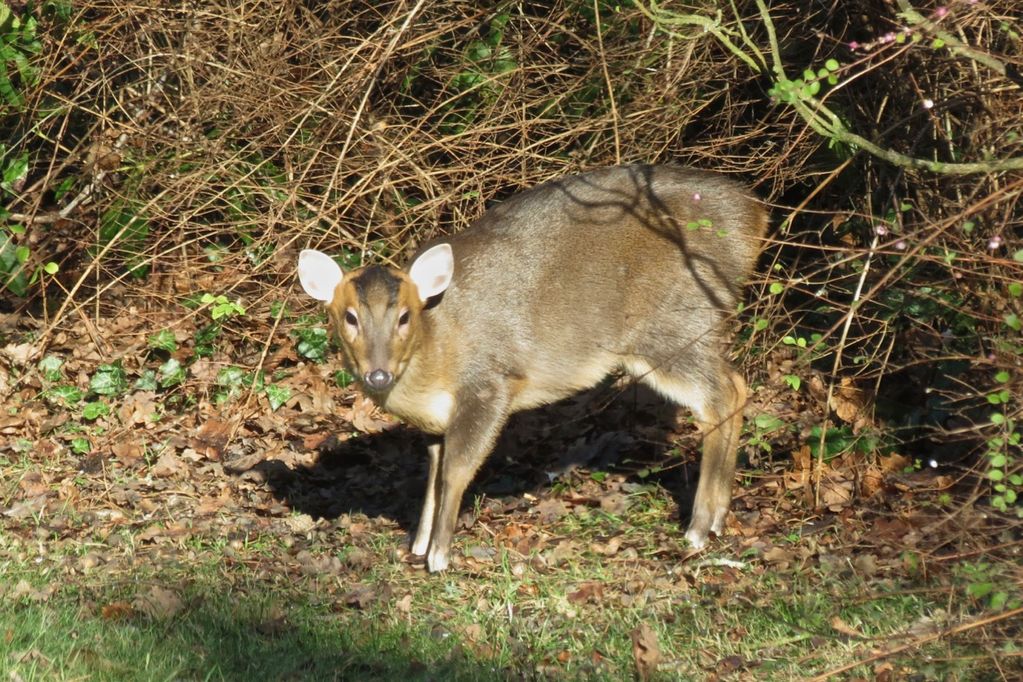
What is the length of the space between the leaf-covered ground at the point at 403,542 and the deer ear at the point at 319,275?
134 centimetres

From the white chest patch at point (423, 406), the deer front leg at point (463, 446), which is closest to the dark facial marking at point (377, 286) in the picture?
the white chest patch at point (423, 406)

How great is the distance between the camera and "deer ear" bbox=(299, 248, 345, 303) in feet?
23.1

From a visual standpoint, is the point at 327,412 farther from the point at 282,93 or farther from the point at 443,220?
the point at 282,93

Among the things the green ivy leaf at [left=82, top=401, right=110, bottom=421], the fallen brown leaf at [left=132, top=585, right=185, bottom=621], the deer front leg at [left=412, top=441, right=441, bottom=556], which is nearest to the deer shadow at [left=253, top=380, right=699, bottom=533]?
the deer front leg at [left=412, top=441, right=441, bottom=556]

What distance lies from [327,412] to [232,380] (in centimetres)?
73

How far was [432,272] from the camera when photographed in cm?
704

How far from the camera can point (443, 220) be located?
9492 mm

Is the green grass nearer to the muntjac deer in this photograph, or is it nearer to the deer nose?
the muntjac deer

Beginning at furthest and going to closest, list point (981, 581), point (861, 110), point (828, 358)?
point (828, 358) < point (861, 110) < point (981, 581)

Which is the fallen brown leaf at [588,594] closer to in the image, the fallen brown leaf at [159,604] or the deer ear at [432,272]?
the deer ear at [432,272]

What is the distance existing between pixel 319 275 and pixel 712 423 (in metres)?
2.18

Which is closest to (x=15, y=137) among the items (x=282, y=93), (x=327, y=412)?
(x=282, y=93)

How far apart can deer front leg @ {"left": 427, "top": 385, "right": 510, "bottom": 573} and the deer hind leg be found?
844 mm

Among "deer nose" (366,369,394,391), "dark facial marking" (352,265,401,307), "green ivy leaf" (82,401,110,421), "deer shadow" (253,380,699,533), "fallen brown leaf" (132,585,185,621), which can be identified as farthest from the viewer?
"green ivy leaf" (82,401,110,421)
